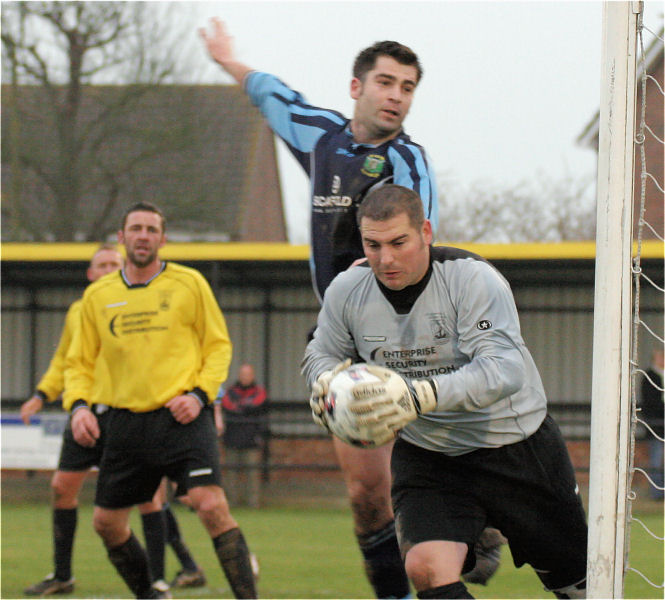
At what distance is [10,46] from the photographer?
2247cm

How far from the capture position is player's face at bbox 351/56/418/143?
14.6ft

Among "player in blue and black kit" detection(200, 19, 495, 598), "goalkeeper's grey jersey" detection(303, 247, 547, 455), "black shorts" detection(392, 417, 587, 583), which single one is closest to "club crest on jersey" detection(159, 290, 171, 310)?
"player in blue and black kit" detection(200, 19, 495, 598)

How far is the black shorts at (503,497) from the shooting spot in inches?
151

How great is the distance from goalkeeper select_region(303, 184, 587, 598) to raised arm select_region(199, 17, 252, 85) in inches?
56.9

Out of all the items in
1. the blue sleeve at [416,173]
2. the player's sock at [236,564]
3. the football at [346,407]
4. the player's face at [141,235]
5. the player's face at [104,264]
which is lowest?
the player's sock at [236,564]

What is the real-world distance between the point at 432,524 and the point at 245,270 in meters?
12.5

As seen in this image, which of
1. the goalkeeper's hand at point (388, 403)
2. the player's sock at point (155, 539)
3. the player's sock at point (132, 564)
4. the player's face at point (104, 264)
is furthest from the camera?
the player's face at point (104, 264)

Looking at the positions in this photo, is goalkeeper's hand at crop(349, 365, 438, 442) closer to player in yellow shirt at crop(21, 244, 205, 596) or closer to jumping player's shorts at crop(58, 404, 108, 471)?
player in yellow shirt at crop(21, 244, 205, 596)

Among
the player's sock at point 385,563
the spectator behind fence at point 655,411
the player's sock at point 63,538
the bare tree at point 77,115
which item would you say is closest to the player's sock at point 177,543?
the player's sock at point 63,538

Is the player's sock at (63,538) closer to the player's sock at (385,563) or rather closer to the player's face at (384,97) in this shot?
the player's sock at (385,563)

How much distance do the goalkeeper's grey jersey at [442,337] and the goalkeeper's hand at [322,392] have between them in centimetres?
21

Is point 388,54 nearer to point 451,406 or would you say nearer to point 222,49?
point 222,49

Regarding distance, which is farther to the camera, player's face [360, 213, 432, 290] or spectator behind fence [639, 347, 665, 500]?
spectator behind fence [639, 347, 665, 500]

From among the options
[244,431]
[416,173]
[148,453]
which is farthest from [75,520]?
[244,431]
